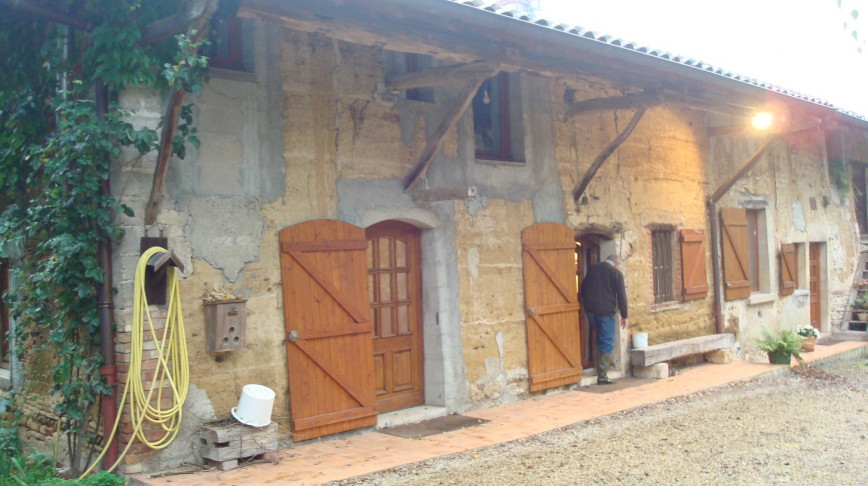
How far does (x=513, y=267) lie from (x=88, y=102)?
4.75 m

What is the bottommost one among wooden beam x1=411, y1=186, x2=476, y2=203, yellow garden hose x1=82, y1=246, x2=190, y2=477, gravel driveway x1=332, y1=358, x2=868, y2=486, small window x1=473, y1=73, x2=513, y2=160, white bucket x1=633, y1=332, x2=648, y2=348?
gravel driveway x1=332, y1=358, x2=868, y2=486

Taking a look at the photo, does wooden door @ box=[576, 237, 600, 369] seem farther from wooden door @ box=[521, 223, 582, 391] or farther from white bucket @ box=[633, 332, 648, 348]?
wooden door @ box=[521, 223, 582, 391]

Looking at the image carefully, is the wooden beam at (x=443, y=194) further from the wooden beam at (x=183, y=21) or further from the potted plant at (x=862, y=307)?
the potted plant at (x=862, y=307)

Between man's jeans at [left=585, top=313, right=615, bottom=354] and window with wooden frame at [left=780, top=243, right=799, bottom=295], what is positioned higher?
window with wooden frame at [left=780, top=243, right=799, bottom=295]

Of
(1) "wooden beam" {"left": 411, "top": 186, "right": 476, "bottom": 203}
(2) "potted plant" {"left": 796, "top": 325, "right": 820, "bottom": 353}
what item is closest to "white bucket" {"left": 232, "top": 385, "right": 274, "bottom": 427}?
(1) "wooden beam" {"left": 411, "top": 186, "right": 476, "bottom": 203}

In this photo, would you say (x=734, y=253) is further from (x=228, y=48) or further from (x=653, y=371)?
(x=228, y=48)

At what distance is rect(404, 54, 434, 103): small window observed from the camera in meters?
8.22

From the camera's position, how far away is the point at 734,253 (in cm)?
1267

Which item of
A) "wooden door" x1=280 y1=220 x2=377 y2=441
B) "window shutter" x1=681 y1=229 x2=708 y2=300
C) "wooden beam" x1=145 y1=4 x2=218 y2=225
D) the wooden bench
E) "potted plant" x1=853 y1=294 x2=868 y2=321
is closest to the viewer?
"wooden beam" x1=145 y1=4 x2=218 y2=225

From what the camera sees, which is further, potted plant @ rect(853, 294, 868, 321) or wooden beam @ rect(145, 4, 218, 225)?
potted plant @ rect(853, 294, 868, 321)

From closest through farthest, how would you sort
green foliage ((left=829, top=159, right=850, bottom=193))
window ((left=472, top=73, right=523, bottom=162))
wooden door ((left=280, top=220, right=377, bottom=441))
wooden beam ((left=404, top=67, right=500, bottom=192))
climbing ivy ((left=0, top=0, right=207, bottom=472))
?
climbing ivy ((left=0, top=0, right=207, bottom=472))
wooden door ((left=280, top=220, right=377, bottom=441))
wooden beam ((left=404, top=67, right=500, bottom=192))
window ((left=472, top=73, right=523, bottom=162))
green foliage ((left=829, top=159, right=850, bottom=193))

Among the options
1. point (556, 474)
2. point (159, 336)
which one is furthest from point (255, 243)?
point (556, 474)

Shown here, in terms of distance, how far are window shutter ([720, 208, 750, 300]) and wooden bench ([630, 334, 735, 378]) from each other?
1043mm

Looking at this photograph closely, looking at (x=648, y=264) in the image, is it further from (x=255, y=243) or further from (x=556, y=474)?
(x=255, y=243)
